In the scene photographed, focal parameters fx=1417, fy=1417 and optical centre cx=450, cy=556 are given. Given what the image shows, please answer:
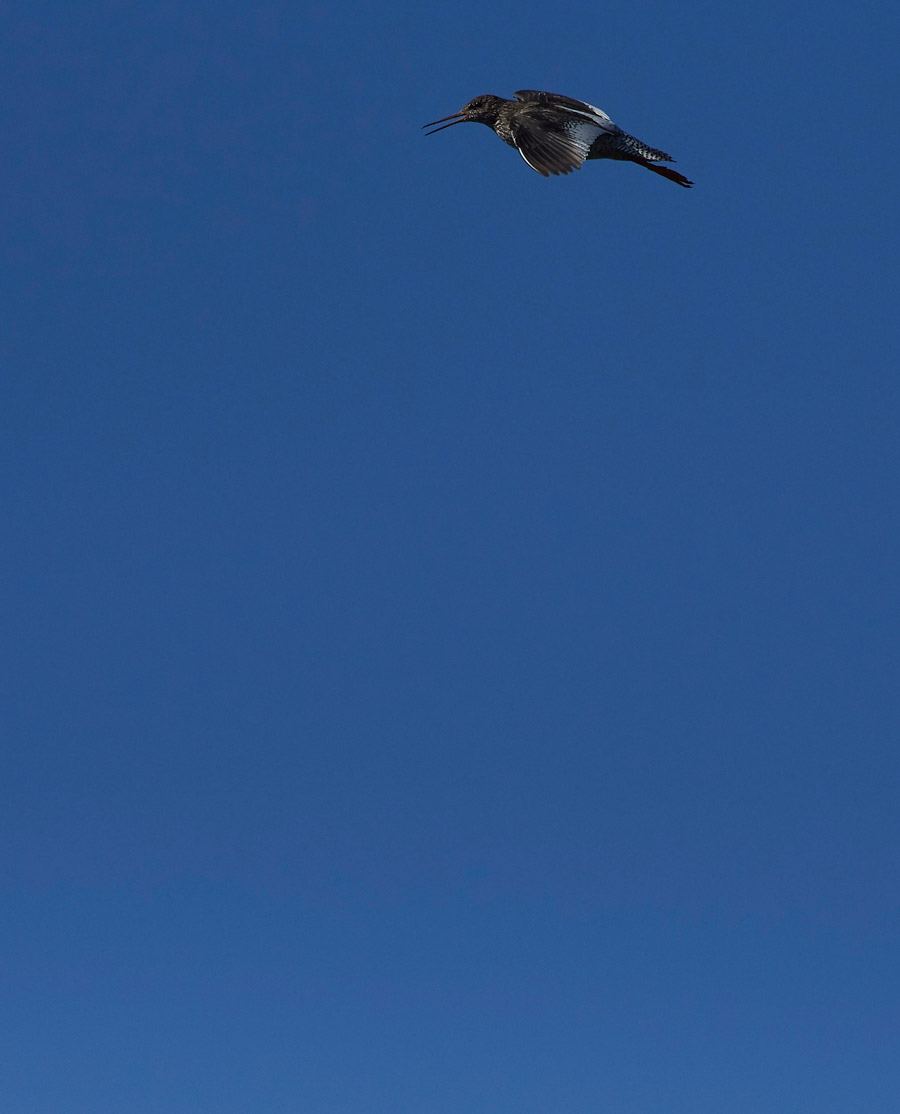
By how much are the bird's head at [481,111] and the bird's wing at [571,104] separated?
675mm

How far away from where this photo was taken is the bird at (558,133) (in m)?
33.1

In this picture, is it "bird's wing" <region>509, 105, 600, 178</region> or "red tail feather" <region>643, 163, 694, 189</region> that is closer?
"bird's wing" <region>509, 105, 600, 178</region>

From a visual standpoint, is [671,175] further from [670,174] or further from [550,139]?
[550,139]

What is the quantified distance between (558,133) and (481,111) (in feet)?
15.4

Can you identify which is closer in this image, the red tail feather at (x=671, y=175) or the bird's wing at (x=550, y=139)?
the bird's wing at (x=550, y=139)

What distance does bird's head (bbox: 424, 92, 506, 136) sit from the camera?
124ft

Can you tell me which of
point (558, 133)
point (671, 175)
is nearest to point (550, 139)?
point (558, 133)

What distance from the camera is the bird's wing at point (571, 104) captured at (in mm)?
35219

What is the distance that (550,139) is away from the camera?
1339 inches

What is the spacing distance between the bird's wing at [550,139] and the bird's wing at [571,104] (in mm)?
419

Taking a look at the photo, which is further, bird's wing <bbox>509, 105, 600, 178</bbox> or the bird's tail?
the bird's tail

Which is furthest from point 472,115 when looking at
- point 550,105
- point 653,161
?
point 653,161

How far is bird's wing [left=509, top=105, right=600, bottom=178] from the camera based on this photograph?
3262cm

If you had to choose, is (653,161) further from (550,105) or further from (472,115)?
(472,115)
